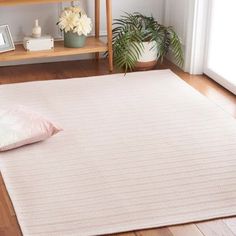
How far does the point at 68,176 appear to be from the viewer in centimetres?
276

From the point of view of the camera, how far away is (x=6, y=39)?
13.6ft

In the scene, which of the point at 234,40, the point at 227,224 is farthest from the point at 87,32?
the point at 227,224

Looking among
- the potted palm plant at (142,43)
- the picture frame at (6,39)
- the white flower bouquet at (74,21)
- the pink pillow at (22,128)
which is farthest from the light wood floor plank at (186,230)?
the picture frame at (6,39)

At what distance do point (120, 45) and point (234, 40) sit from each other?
85 cm

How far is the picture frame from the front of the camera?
13.6 ft

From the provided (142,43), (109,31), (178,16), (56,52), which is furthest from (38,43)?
(178,16)

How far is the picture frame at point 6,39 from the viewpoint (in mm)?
4133

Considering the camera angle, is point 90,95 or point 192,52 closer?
point 90,95

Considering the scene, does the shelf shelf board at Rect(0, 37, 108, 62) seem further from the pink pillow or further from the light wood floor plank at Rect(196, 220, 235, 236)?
the light wood floor plank at Rect(196, 220, 235, 236)

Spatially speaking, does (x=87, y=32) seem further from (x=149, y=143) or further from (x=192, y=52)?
(x=149, y=143)

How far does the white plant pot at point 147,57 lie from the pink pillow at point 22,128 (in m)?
1.32

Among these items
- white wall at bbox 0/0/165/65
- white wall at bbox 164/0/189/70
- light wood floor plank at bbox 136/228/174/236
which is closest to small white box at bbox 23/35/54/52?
white wall at bbox 0/0/165/65

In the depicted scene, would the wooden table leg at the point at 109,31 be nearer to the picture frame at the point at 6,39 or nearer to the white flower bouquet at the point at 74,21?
the white flower bouquet at the point at 74,21

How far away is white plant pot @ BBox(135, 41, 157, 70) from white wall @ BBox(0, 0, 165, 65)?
517 millimetres
